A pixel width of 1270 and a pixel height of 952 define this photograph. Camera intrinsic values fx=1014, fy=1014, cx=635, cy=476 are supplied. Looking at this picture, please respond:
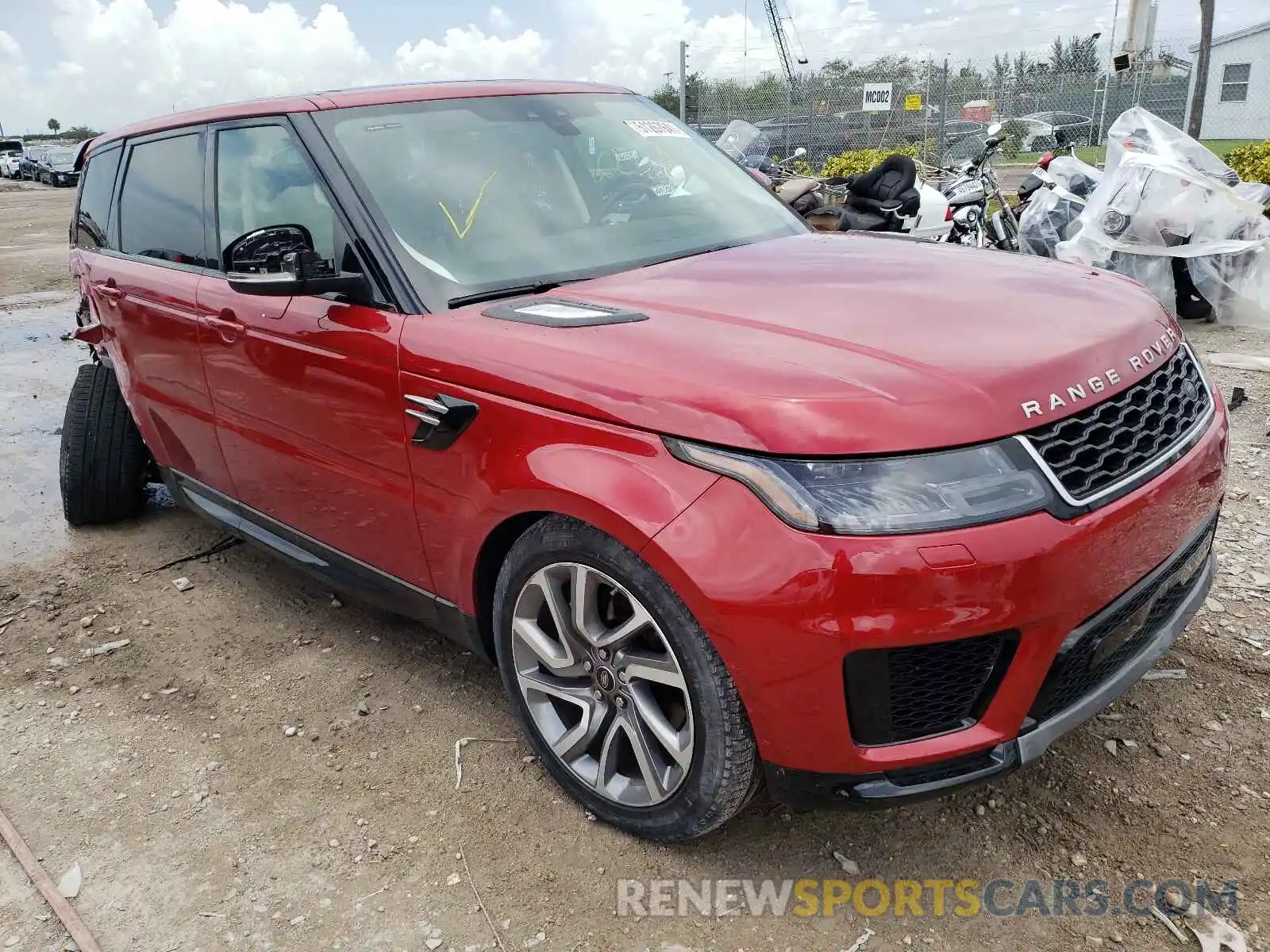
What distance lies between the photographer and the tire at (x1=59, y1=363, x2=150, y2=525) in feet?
15.0

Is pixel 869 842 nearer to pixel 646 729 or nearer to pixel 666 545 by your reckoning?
pixel 646 729

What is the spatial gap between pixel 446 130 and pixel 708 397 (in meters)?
1.51

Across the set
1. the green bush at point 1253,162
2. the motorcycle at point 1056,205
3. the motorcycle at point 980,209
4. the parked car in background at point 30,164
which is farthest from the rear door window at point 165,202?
the parked car in background at point 30,164

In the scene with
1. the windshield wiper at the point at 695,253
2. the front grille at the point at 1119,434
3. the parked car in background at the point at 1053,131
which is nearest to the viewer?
the front grille at the point at 1119,434

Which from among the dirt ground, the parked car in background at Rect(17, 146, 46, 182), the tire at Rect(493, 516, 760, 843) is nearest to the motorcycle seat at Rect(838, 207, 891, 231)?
the dirt ground

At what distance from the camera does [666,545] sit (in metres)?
1.97

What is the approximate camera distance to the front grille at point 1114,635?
1.98m

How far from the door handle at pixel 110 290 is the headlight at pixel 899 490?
3139mm

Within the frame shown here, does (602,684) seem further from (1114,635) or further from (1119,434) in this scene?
(1119,434)

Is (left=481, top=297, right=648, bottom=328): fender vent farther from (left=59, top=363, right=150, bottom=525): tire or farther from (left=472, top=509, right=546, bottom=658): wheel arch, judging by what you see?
(left=59, top=363, right=150, bottom=525): tire

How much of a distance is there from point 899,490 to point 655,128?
2108mm

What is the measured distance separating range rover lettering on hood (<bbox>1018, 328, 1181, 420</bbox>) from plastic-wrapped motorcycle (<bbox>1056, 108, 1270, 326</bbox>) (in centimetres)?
473

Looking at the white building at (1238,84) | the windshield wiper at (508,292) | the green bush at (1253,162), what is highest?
the windshield wiper at (508,292)

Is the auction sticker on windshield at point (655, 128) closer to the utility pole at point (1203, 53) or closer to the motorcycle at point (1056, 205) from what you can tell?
the motorcycle at point (1056, 205)
